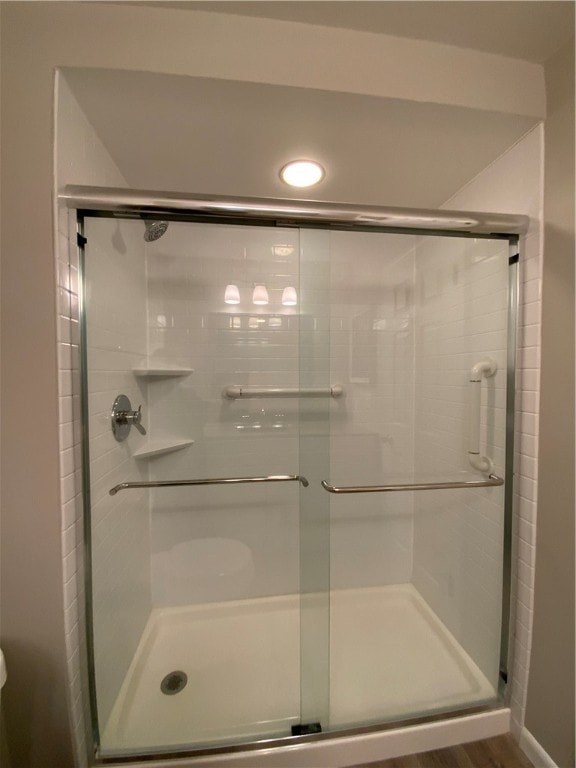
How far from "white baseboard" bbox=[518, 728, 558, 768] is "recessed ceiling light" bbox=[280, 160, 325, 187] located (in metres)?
2.05

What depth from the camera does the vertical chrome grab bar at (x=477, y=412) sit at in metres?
1.03

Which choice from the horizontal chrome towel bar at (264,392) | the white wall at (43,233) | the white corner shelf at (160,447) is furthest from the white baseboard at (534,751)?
the white corner shelf at (160,447)

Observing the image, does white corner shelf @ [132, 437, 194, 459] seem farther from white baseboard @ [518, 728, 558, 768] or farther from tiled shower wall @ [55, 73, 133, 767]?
white baseboard @ [518, 728, 558, 768]

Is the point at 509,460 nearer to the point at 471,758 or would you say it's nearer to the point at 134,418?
the point at 471,758

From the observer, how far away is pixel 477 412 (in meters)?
1.06

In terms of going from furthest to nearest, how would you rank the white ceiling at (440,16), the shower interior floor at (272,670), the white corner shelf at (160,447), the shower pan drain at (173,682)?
the white corner shelf at (160,447), the shower pan drain at (173,682), the shower interior floor at (272,670), the white ceiling at (440,16)

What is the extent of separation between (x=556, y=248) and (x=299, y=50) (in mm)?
928

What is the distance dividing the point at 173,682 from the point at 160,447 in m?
0.88

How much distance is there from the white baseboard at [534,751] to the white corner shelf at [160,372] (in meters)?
1.77

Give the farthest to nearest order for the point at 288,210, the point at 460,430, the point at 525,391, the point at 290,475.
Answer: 1. the point at 290,475
2. the point at 460,430
3. the point at 525,391
4. the point at 288,210

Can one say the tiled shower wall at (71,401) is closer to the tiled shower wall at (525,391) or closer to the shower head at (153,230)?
the shower head at (153,230)

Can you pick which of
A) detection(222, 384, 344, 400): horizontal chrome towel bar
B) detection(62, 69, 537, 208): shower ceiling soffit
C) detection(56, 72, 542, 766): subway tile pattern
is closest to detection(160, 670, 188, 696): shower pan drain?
detection(56, 72, 542, 766): subway tile pattern

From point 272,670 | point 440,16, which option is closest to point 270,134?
point 440,16

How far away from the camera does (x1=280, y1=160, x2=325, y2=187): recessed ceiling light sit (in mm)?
1046
